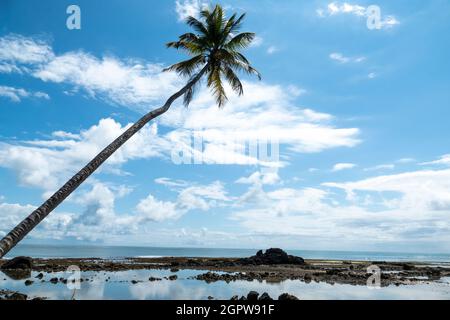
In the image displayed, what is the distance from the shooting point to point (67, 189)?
1095cm

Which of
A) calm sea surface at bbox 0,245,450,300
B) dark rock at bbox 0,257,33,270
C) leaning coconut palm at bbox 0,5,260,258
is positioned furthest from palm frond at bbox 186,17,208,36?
dark rock at bbox 0,257,33,270

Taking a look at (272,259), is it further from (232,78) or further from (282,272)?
(232,78)

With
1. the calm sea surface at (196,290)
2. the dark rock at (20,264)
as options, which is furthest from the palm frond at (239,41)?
the dark rock at (20,264)

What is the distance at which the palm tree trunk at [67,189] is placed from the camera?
894 cm

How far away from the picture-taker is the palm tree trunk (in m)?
8.94

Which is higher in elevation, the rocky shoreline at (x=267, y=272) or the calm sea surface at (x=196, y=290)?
the calm sea surface at (x=196, y=290)

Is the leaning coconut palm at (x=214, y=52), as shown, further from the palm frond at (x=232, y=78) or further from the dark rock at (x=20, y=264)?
the dark rock at (x=20, y=264)

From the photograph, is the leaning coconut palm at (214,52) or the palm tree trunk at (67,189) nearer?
the palm tree trunk at (67,189)

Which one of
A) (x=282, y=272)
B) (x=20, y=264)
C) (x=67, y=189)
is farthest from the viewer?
(x=282, y=272)

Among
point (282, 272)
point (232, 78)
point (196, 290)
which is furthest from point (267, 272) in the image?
point (232, 78)

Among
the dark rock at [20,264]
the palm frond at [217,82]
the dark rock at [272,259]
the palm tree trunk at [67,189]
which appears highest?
the palm frond at [217,82]

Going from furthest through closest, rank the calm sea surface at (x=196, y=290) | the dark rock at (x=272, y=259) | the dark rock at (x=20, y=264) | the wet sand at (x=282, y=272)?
the dark rock at (x=272, y=259) < the dark rock at (x=20, y=264) < the wet sand at (x=282, y=272) < the calm sea surface at (x=196, y=290)
